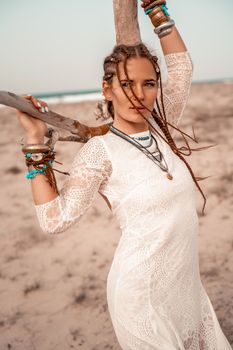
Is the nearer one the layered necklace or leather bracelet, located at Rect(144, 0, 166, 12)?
the layered necklace

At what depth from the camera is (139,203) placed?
1746mm

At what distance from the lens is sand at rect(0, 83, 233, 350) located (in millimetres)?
3699

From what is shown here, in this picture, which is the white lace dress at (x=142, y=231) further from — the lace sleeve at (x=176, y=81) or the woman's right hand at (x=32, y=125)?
the lace sleeve at (x=176, y=81)

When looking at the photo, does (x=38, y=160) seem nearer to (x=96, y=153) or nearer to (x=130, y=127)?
(x=96, y=153)

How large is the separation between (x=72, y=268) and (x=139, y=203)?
3289 mm

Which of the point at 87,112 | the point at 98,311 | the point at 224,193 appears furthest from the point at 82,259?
the point at 87,112

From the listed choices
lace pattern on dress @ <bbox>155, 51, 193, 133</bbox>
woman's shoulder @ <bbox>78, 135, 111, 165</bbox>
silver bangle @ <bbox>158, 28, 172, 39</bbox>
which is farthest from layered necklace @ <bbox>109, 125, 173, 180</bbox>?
silver bangle @ <bbox>158, 28, 172, 39</bbox>

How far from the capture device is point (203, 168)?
25.5 ft

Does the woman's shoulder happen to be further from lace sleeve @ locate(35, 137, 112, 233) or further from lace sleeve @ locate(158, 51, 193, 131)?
lace sleeve @ locate(158, 51, 193, 131)

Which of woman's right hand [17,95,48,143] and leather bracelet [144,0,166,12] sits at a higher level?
leather bracelet [144,0,166,12]

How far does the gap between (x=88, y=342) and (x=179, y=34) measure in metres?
2.62

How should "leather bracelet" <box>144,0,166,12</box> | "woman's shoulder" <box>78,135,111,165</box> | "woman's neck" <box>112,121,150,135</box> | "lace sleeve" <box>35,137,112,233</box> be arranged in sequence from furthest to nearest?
"leather bracelet" <box>144,0,166,12</box> < "woman's neck" <box>112,121,150,135</box> < "woman's shoulder" <box>78,135,111,165</box> < "lace sleeve" <box>35,137,112,233</box>

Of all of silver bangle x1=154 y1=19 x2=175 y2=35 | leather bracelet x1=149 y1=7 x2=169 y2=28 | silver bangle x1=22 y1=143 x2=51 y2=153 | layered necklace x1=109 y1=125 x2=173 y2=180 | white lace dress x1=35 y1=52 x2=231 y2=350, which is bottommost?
white lace dress x1=35 y1=52 x2=231 y2=350

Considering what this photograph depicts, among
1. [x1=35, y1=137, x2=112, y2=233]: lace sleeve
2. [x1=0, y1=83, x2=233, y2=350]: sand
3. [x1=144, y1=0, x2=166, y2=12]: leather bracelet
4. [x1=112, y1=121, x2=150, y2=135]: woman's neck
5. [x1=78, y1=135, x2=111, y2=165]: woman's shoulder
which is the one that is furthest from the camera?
[x1=0, y1=83, x2=233, y2=350]: sand
